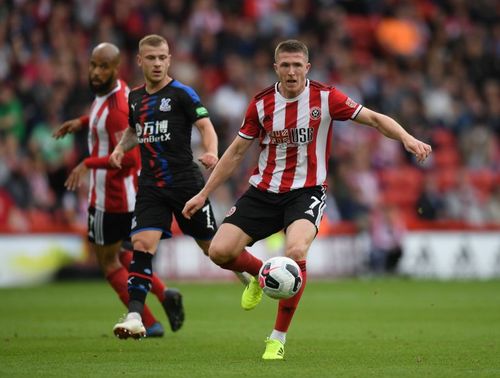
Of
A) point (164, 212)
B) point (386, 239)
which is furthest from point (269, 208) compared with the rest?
point (386, 239)

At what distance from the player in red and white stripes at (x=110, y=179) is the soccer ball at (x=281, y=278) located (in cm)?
247

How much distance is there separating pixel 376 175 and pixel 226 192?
358 centimetres

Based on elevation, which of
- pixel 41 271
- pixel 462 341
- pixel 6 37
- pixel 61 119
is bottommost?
pixel 41 271

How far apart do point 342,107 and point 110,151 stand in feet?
8.94

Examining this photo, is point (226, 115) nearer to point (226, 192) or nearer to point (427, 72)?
point (226, 192)

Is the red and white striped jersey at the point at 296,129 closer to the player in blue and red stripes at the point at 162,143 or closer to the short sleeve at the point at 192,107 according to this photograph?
the player in blue and red stripes at the point at 162,143

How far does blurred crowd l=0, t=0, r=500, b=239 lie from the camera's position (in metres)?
18.5

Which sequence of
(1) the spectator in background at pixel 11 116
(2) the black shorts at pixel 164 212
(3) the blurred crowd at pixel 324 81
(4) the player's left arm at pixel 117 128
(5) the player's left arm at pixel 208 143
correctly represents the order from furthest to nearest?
(3) the blurred crowd at pixel 324 81
(1) the spectator in background at pixel 11 116
(4) the player's left arm at pixel 117 128
(2) the black shorts at pixel 164 212
(5) the player's left arm at pixel 208 143

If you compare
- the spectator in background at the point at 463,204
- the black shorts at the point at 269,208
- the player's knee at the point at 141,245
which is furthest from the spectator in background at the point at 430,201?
the black shorts at the point at 269,208

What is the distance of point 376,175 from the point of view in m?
21.3

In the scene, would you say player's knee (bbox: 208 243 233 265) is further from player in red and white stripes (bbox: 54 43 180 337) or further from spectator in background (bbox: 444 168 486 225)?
spectator in background (bbox: 444 168 486 225)

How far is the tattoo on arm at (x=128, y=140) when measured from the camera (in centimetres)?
972

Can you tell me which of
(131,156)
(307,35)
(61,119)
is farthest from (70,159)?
(131,156)

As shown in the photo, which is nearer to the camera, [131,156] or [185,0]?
[131,156]
